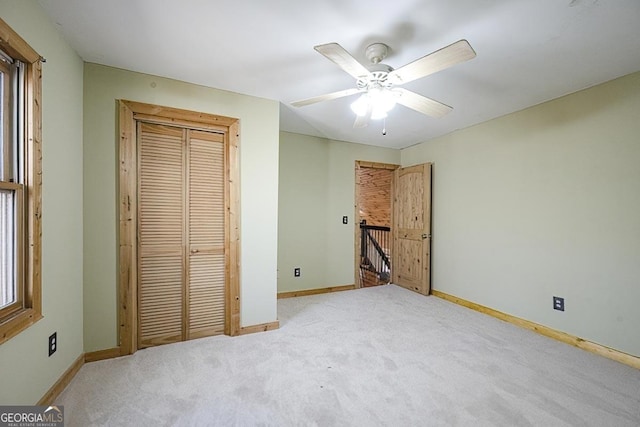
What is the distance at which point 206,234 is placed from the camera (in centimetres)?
260

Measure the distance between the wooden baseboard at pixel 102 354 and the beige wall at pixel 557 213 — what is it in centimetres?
402

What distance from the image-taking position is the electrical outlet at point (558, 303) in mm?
2625

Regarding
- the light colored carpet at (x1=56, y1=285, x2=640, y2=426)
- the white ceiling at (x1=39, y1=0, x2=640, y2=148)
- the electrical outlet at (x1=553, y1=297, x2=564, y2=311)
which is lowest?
the light colored carpet at (x1=56, y1=285, x2=640, y2=426)

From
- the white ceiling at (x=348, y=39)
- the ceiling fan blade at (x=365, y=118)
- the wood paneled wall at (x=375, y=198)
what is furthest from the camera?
the wood paneled wall at (x=375, y=198)

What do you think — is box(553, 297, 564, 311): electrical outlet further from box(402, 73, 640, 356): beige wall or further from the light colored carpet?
the light colored carpet

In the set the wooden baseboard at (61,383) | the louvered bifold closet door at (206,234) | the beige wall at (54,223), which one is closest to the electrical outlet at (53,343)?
the beige wall at (54,223)

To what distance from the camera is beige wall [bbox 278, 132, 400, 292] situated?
154 inches

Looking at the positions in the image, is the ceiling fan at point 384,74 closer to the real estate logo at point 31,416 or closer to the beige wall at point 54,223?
the beige wall at point 54,223

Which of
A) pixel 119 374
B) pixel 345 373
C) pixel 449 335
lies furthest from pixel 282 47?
pixel 449 335

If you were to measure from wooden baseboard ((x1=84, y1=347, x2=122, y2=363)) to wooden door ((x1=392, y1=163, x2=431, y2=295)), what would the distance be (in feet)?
12.7

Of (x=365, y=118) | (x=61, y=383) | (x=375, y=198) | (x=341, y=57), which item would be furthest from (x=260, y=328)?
(x=375, y=198)

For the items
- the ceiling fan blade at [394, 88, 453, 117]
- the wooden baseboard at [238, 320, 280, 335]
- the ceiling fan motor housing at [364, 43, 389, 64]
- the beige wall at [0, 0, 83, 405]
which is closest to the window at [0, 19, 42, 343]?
the beige wall at [0, 0, 83, 405]

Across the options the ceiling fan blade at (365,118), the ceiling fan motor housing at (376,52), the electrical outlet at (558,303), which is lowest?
the electrical outlet at (558,303)

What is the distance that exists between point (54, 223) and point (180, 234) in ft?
2.90
